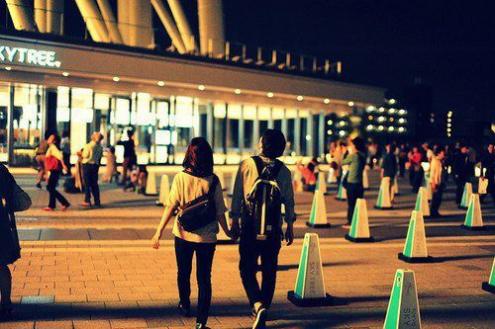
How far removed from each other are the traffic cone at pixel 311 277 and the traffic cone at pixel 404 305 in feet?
5.66

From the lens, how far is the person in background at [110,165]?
22688 mm

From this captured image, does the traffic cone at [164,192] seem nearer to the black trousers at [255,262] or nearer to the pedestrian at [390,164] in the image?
the pedestrian at [390,164]

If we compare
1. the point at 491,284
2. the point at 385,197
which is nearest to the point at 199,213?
the point at 491,284

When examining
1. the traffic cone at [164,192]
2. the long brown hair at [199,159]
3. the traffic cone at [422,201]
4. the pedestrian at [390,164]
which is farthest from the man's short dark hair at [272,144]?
the pedestrian at [390,164]

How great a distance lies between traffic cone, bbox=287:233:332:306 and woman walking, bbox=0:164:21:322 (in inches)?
113

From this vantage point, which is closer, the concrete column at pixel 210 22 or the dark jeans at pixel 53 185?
→ the dark jeans at pixel 53 185

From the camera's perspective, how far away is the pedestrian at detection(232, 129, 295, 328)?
227 inches

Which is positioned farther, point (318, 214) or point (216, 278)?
point (318, 214)

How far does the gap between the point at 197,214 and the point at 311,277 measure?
1842 mm

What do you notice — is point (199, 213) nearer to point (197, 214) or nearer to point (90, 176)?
point (197, 214)

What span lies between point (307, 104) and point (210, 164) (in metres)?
35.2

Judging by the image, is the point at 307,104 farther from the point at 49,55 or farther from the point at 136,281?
the point at 136,281

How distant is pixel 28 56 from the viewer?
25.8 metres

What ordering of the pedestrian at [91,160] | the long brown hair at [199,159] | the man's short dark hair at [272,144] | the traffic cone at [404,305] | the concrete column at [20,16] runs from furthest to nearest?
the concrete column at [20,16] → the pedestrian at [91,160] → the man's short dark hair at [272,144] → the long brown hair at [199,159] → the traffic cone at [404,305]
